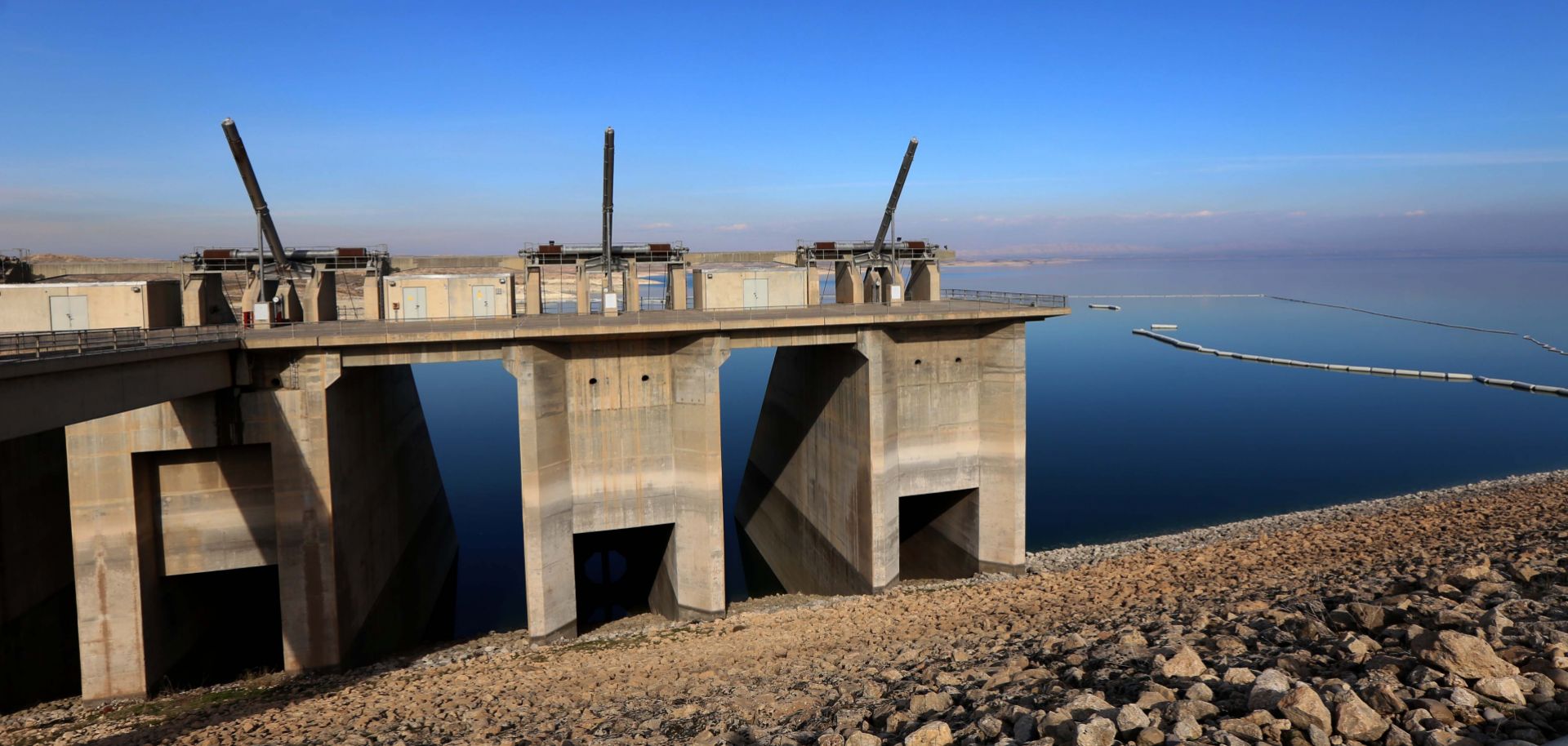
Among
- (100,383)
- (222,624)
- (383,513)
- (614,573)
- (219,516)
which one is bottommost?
(614,573)

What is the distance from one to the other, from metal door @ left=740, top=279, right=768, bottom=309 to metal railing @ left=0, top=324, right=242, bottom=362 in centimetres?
1664

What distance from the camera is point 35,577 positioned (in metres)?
27.3

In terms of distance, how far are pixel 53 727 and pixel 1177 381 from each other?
80.4 meters

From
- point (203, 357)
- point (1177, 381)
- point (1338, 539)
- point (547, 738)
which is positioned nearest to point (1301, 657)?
point (547, 738)

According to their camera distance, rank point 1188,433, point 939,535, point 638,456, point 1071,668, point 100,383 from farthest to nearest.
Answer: point 1188,433 → point 939,535 → point 638,456 → point 100,383 → point 1071,668

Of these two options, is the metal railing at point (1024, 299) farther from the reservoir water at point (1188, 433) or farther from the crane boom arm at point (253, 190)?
the crane boom arm at point (253, 190)

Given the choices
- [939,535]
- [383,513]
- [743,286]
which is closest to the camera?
[383,513]

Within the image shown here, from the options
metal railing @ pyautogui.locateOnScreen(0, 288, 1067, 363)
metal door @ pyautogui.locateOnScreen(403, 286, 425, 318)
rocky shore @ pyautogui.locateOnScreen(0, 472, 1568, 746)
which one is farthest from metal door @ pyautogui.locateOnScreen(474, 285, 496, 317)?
rocky shore @ pyautogui.locateOnScreen(0, 472, 1568, 746)

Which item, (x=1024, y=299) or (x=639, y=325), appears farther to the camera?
(x=1024, y=299)

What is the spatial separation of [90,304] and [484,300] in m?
11.0

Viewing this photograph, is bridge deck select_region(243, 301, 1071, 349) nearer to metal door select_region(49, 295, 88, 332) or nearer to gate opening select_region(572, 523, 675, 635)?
metal door select_region(49, 295, 88, 332)

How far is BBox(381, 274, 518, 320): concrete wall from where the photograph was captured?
→ 30406mm

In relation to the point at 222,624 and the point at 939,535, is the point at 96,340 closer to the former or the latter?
the point at 222,624

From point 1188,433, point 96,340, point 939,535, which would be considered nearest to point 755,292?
point 939,535
